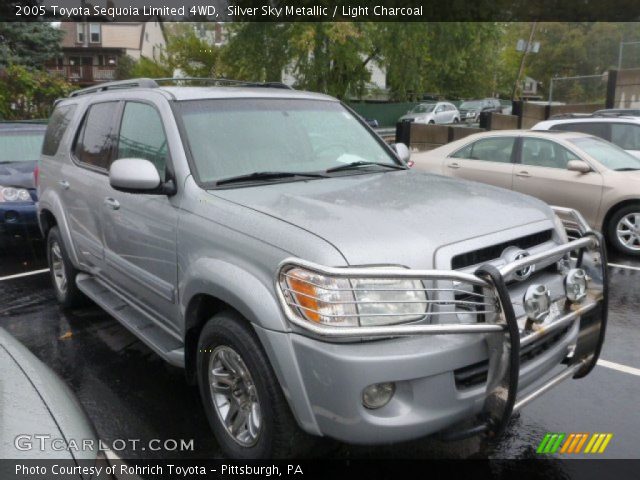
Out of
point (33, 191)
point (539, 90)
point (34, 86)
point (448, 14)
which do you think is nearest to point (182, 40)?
point (34, 86)

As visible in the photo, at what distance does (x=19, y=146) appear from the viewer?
911cm

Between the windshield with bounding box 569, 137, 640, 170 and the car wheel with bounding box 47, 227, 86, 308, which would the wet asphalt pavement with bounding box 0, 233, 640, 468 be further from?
the windshield with bounding box 569, 137, 640, 170

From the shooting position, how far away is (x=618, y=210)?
7.82 m

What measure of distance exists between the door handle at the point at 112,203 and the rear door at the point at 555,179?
5824 mm

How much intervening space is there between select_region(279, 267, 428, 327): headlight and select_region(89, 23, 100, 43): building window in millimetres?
57776

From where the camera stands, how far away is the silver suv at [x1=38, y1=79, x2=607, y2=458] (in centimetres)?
262

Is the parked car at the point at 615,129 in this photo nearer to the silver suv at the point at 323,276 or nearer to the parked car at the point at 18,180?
the silver suv at the point at 323,276

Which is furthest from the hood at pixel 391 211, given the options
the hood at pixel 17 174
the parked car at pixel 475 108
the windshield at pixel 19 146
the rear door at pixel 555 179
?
the parked car at pixel 475 108

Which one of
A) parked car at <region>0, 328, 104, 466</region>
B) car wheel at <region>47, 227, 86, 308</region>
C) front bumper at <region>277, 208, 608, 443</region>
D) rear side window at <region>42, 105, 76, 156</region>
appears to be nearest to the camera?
parked car at <region>0, 328, 104, 466</region>

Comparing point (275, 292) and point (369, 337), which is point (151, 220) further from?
point (369, 337)

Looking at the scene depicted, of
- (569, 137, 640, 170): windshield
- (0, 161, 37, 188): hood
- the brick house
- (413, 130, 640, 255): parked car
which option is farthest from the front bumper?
the brick house

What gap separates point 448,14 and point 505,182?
13.5 meters

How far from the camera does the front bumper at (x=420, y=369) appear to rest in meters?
2.55

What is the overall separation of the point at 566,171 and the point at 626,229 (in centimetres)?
103
